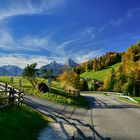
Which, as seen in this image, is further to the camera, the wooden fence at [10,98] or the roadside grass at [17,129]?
the wooden fence at [10,98]

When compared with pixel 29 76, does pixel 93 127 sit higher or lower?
lower

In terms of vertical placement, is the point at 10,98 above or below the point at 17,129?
above

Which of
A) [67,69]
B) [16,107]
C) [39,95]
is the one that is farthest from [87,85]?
[16,107]

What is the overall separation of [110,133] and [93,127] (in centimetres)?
261

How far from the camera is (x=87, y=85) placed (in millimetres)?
155500

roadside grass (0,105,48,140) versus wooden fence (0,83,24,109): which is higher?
wooden fence (0,83,24,109)

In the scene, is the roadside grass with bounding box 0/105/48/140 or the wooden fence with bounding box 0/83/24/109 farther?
the wooden fence with bounding box 0/83/24/109

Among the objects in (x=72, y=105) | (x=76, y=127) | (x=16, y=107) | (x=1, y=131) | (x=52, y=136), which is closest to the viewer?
(x=1, y=131)

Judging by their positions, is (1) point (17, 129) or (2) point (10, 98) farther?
(2) point (10, 98)

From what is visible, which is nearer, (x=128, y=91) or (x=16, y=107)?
(x=16, y=107)

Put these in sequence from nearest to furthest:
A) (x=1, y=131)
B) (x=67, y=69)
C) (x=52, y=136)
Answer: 1. (x=1, y=131)
2. (x=52, y=136)
3. (x=67, y=69)

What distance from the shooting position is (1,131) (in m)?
14.0

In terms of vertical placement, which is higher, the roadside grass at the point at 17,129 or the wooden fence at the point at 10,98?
the wooden fence at the point at 10,98

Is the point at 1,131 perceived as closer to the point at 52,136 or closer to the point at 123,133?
the point at 52,136
